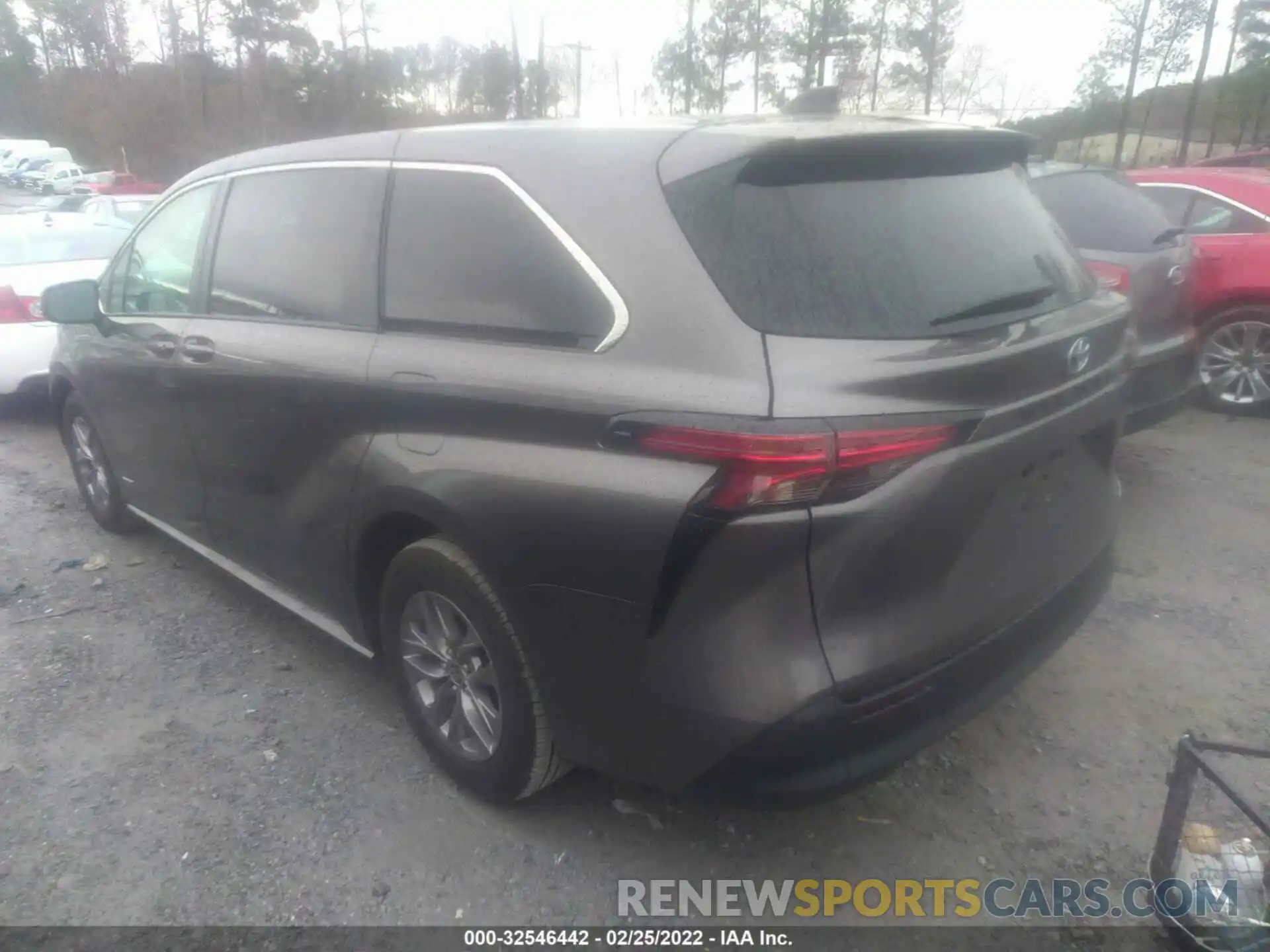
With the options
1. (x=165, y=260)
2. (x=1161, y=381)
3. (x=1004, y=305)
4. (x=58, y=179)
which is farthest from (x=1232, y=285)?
(x=58, y=179)

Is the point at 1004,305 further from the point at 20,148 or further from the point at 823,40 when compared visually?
the point at 20,148

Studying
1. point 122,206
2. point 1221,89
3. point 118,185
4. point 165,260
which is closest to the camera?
point 165,260

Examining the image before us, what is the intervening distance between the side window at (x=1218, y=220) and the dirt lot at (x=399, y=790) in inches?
132

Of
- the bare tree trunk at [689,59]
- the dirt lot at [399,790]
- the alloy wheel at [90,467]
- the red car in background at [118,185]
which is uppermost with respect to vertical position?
the bare tree trunk at [689,59]

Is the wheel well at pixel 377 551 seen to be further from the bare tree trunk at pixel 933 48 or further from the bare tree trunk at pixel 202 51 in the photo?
the bare tree trunk at pixel 202 51

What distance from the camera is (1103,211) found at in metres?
5.29

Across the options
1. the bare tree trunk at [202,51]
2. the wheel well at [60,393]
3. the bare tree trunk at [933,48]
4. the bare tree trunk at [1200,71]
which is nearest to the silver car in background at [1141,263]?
the wheel well at [60,393]

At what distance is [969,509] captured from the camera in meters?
2.16

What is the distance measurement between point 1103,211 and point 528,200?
4.02m

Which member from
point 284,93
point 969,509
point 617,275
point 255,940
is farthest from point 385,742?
point 284,93

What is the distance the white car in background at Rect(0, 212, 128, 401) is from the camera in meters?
6.57

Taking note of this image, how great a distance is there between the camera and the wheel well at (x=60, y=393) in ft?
15.9

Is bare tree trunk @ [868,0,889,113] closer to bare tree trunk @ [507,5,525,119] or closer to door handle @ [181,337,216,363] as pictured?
bare tree trunk @ [507,5,525,119]

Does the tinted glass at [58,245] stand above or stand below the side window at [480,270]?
below
